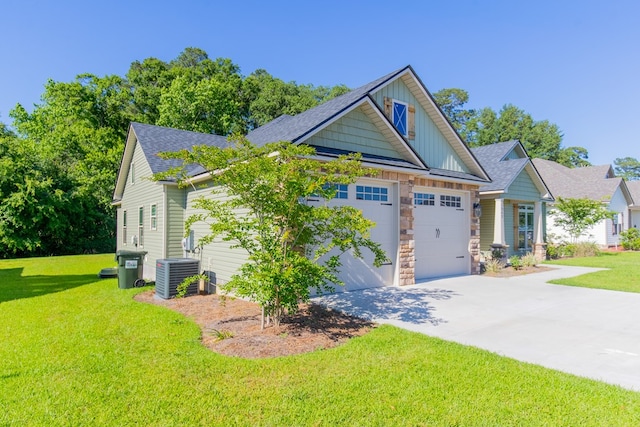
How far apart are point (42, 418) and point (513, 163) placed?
1732 cm

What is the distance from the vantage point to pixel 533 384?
3705 mm

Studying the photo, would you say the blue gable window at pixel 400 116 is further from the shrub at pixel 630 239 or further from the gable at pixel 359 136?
the shrub at pixel 630 239

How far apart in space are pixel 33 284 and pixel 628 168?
8346cm

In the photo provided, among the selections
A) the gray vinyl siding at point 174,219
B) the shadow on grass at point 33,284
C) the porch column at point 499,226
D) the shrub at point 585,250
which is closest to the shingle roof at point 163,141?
A: the gray vinyl siding at point 174,219

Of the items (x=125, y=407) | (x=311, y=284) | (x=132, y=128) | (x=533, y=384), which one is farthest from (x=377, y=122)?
(x=132, y=128)

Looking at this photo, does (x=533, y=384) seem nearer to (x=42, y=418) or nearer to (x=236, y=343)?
(x=236, y=343)

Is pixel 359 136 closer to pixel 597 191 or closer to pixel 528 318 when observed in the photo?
pixel 528 318

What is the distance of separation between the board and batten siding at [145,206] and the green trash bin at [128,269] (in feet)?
3.55

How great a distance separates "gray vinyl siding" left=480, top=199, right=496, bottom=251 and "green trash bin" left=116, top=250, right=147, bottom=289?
14.3 metres

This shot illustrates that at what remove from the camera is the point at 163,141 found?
43.4 feet

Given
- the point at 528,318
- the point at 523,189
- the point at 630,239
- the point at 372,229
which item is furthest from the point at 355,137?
the point at 630,239

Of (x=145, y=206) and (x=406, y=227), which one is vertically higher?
(x=145, y=206)

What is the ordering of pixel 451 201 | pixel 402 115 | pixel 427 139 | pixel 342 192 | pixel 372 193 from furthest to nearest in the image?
pixel 451 201
pixel 427 139
pixel 402 115
pixel 372 193
pixel 342 192

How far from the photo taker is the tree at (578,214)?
19156 mm
